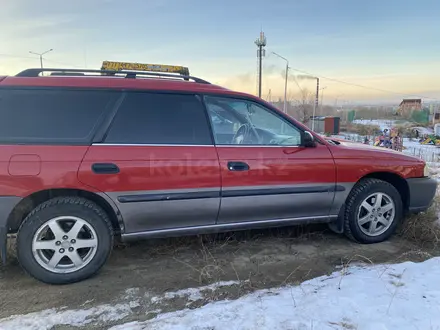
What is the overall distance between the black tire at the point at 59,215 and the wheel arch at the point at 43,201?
6 centimetres

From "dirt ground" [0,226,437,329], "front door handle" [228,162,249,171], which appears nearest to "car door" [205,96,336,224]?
"front door handle" [228,162,249,171]

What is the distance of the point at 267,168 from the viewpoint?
323 centimetres

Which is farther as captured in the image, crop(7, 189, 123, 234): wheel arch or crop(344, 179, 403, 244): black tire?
crop(344, 179, 403, 244): black tire

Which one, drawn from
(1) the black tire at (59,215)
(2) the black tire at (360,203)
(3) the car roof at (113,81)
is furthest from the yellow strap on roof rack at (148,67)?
(2) the black tire at (360,203)

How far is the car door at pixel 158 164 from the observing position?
2.80 meters

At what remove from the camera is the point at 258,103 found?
3.41 m

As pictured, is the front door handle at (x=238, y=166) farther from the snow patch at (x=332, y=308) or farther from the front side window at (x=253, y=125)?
the snow patch at (x=332, y=308)

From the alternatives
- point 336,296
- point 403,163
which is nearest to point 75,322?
point 336,296

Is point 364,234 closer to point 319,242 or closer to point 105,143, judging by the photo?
point 319,242

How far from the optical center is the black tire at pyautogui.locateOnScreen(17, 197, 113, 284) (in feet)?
8.78

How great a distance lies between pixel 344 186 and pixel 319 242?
73 centimetres

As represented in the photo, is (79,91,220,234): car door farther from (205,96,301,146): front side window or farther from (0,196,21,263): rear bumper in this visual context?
(0,196,21,263): rear bumper

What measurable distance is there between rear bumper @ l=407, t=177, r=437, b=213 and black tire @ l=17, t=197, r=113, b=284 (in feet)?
10.8

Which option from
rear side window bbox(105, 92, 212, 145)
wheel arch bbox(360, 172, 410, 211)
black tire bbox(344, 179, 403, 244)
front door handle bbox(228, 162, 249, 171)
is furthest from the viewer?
wheel arch bbox(360, 172, 410, 211)
